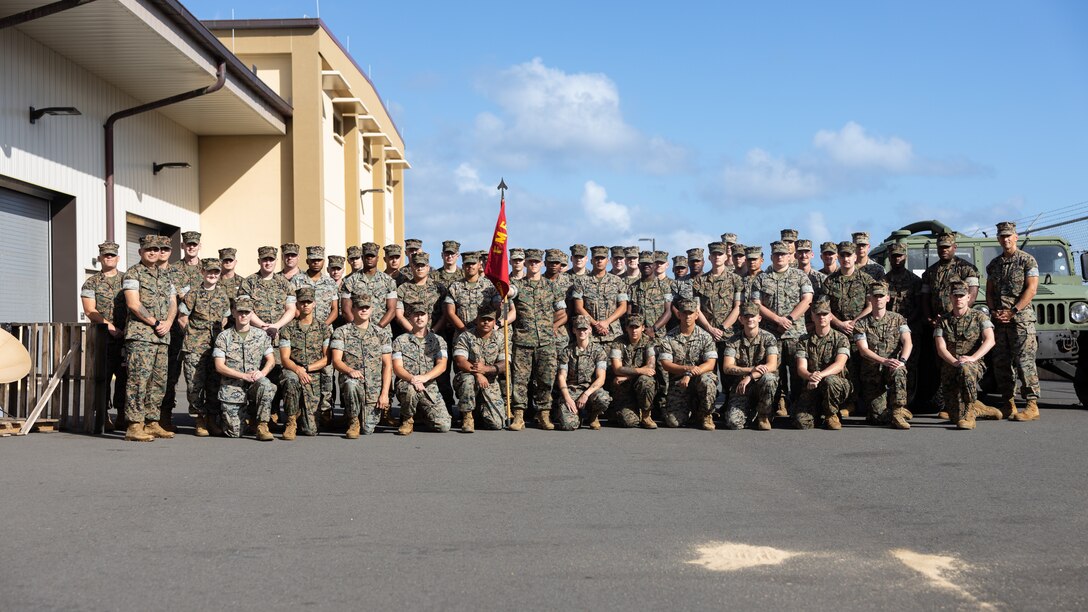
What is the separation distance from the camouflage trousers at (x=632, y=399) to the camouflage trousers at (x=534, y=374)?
30.0 inches

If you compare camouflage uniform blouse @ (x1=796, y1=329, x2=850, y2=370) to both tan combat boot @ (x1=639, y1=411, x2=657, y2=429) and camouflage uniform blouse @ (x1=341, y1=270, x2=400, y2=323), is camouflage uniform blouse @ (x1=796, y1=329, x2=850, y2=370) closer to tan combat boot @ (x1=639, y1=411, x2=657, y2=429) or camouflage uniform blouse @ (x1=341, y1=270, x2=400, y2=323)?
tan combat boot @ (x1=639, y1=411, x2=657, y2=429)

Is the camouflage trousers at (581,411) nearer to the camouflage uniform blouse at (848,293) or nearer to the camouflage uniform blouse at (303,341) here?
the camouflage uniform blouse at (303,341)

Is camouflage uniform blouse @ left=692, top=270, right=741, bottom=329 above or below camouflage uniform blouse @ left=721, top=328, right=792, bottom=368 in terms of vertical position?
above

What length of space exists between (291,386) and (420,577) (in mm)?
6158

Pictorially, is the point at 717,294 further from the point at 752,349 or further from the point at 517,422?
the point at 517,422

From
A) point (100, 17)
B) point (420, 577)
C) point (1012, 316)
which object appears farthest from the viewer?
point (100, 17)

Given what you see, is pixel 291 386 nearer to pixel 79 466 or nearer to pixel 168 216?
pixel 79 466

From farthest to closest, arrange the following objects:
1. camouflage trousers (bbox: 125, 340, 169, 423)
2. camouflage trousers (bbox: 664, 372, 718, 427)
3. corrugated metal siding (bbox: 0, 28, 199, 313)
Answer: corrugated metal siding (bbox: 0, 28, 199, 313) → camouflage trousers (bbox: 664, 372, 718, 427) → camouflage trousers (bbox: 125, 340, 169, 423)

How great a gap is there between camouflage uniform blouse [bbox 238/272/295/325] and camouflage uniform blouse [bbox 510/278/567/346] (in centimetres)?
262

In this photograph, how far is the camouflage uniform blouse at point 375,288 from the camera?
40.4 ft

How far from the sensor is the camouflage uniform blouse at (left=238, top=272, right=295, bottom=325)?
11594 mm

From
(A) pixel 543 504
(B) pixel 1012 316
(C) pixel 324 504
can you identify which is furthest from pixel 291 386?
(B) pixel 1012 316

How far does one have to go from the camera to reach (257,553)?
18.0ft

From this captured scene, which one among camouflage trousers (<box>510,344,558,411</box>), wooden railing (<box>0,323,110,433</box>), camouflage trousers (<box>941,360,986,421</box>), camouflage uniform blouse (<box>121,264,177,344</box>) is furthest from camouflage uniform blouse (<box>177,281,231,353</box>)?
camouflage trousers (<box>941,360,986,421</box>)
